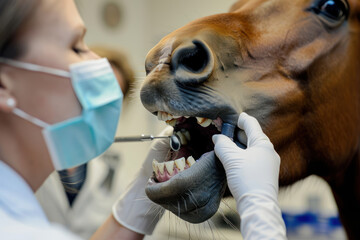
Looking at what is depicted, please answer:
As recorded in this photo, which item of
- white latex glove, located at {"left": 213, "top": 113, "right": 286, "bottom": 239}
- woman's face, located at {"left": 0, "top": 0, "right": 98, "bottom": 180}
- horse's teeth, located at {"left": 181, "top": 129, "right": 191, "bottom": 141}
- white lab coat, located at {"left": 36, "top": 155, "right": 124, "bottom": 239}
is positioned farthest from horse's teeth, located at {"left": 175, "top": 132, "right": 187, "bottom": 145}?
white lab coat, located at {"left": 36, "top": 155, "right": 124, "bottom": 239}

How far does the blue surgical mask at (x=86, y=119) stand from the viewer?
734 mm

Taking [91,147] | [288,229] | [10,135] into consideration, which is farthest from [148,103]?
[288,229]

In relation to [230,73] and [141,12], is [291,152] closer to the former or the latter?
[230,73]

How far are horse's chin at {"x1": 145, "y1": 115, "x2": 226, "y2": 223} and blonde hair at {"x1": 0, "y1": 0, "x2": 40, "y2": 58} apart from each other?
0.34 meters

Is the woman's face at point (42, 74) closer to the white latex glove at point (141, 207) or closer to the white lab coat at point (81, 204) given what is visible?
the white latex glove at point (141, 207)

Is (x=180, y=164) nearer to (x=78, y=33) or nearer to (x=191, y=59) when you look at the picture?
(x=191, y=59)

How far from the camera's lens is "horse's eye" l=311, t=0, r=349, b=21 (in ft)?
3.16

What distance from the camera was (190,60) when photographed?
0.79 metres

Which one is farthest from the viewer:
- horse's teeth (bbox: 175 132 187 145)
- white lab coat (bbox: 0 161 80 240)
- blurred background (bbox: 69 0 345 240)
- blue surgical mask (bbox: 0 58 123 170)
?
blurred background (bbox: 69 0 345 240)

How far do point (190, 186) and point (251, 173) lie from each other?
0.12 metres

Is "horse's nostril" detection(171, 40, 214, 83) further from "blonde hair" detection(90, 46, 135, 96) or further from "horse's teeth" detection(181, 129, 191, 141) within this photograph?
"blonde hair" detection(90, 46, 135, 96)

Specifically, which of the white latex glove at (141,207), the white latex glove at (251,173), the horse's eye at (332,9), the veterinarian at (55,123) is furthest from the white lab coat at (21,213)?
the horse's eye at (332,9)

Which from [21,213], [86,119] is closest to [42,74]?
[86,119]

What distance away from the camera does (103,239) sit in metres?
1.11
